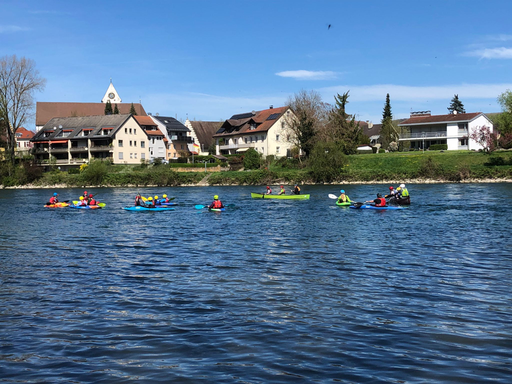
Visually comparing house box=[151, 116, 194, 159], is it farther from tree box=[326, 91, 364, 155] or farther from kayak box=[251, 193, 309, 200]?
kayak box=[251, 193, 309, 200]

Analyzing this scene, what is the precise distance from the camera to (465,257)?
19109 mm

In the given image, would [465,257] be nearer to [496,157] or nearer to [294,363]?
[294,363]

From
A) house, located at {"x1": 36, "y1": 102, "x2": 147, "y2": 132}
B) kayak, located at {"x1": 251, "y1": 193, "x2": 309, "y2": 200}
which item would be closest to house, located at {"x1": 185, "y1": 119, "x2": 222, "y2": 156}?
house, located at {"x1": 36, "y1": 102, "x2": 147, "y2": 132}

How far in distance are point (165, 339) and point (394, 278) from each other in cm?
785

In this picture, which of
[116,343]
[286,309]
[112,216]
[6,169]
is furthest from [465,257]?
[6,169]

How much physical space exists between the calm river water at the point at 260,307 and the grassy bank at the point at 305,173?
140ft

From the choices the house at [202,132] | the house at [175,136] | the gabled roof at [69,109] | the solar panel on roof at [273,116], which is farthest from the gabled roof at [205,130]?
the solar panel on roof at [273,116]

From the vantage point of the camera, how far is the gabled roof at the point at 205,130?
125375 millimetres

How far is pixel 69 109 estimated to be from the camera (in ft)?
428

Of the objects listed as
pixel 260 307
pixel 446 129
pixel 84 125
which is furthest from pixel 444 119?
pixel 260 307

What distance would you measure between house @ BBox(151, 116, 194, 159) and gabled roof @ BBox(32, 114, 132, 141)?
13.8 meters

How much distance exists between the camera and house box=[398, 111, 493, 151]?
8731 cm

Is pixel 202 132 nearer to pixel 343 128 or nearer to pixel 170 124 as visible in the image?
pixel 170 124

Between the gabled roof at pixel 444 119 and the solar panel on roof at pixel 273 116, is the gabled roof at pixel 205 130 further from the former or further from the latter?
the gabled roof at pixel 444 119
